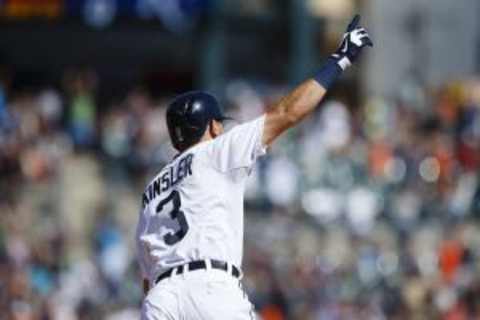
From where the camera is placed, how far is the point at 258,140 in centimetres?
785

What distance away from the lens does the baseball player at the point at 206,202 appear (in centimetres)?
787

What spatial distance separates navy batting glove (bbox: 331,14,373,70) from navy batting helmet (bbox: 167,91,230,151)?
0.62m

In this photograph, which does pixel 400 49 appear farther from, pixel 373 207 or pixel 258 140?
pixel 258 140

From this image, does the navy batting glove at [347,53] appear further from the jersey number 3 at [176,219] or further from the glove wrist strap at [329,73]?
the jersey number 3 at [176,219]

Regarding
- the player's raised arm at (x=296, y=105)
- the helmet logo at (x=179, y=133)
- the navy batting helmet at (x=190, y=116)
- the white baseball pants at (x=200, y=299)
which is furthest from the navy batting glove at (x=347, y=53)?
the white baseball pants at (x=200, y=299)

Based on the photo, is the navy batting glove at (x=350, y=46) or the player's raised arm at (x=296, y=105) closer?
the player's raised arm at (x=296, y=105)

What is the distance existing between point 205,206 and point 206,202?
19 mm

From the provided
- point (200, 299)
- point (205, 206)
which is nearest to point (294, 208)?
point (205, 206)

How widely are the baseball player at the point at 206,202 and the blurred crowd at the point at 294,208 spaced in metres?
7.94

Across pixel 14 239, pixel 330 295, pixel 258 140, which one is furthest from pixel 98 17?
pixel 258 140

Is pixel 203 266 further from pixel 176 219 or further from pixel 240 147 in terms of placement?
pixel 240 147

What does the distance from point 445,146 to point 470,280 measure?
3236 mm

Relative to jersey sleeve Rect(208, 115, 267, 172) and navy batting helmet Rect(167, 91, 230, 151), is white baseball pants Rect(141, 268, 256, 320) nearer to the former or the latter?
jersey sleeve Rect(208, 115, 267, 172)

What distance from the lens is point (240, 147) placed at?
25.8 ft
